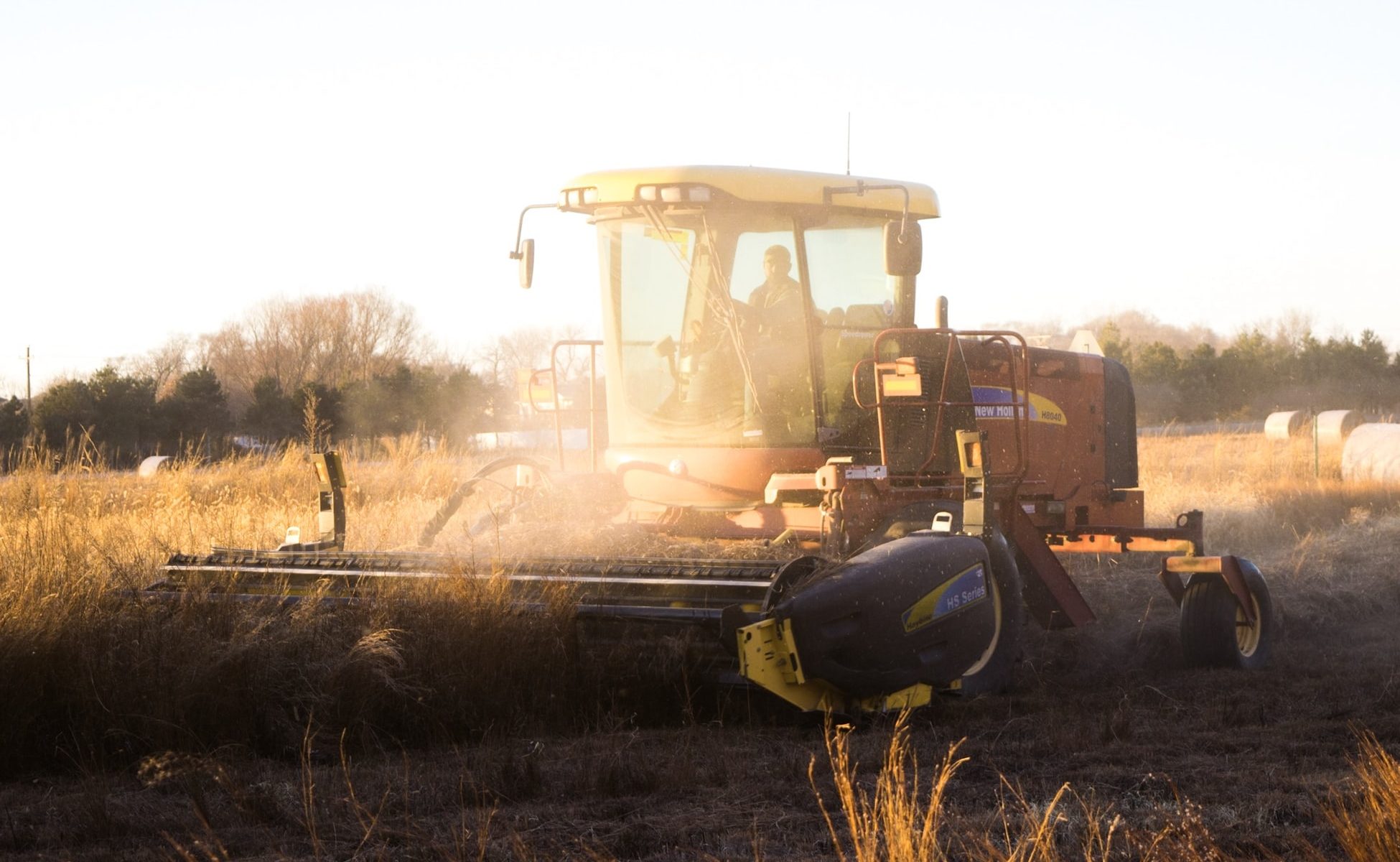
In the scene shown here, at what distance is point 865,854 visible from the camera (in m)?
3.31

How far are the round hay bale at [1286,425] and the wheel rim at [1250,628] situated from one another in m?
19.1

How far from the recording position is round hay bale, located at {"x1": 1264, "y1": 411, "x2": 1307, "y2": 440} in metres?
27.0

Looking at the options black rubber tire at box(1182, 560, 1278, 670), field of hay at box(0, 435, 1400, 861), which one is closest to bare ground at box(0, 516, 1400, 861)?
field of hay at box(0, 435, 1400, 861)

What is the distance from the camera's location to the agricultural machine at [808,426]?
715 centimetres

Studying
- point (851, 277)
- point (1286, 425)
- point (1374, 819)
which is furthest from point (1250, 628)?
point (1286, 425)

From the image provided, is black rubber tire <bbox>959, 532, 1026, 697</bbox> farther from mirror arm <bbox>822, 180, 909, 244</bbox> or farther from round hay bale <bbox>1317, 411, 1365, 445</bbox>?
round hay bale <bbox>1317, 411, 1365, 445</bbox>

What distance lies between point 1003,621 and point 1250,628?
262 cm

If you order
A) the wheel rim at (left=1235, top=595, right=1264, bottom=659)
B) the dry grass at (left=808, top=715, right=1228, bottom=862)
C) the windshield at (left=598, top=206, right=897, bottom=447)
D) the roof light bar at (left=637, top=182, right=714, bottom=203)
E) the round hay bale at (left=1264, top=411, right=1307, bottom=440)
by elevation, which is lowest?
the wheel rim at (left=1235, top=595, right=1264, bottom=659)

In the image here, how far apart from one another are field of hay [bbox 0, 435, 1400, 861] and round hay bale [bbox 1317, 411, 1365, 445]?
600 inches

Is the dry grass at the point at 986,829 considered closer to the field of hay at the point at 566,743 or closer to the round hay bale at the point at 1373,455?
the field of hay at the point at 566,743

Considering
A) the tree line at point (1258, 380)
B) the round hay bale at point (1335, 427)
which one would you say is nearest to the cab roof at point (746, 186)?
the round hay bale at point (1335, 427)

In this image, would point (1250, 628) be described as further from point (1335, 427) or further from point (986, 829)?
point (1335, 427)

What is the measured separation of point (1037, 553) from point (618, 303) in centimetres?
309

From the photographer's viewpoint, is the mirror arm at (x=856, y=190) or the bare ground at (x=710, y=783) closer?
the bare ground at (x=710, y=783)
